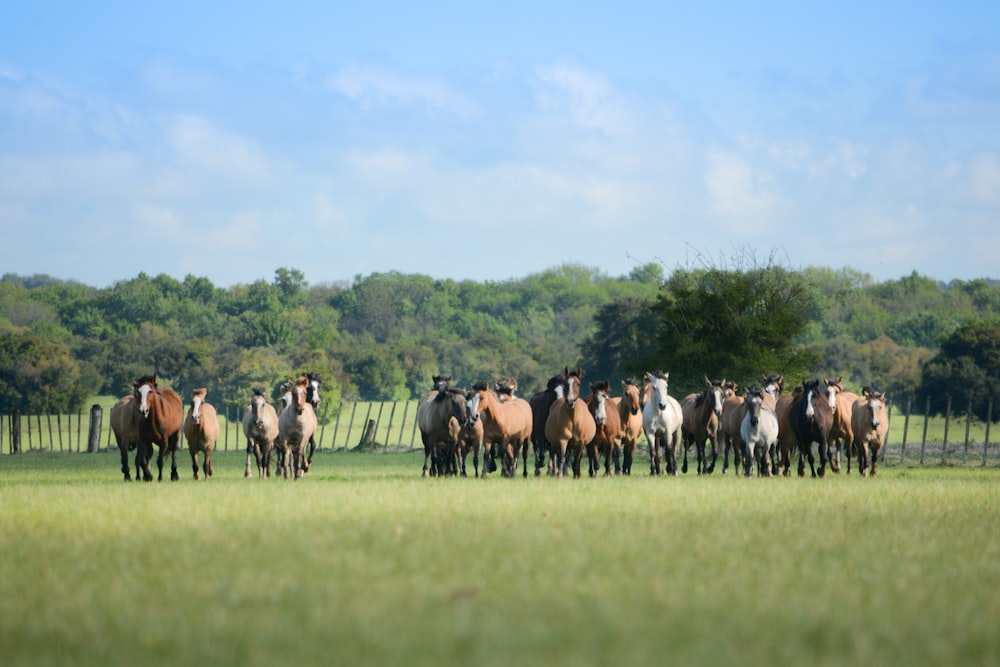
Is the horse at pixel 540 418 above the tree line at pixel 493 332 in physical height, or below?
below

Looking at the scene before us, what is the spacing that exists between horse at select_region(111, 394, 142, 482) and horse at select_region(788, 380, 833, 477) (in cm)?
1302

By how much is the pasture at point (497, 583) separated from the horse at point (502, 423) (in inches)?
363

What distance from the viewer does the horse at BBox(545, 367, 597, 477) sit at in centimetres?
2473

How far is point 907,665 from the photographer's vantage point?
19.7 feet

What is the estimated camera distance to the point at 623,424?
2798 centimetres

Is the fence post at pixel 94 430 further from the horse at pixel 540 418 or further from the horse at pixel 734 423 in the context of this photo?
the horse at pixel 734 423

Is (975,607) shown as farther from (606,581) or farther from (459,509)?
(459,509)

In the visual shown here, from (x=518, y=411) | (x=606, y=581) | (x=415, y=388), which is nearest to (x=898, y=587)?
(x=606, y=581)

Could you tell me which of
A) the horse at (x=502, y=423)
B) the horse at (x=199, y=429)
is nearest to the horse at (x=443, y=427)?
the horse at (x=502, y=423)

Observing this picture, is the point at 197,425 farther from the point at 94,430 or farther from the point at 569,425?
the point at 94,430

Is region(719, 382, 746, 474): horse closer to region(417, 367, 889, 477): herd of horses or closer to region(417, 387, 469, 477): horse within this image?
region(417, 367, 889, 477): herd of horses

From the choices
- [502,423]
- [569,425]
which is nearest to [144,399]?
[502,423]

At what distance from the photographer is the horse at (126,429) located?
23.3 meters

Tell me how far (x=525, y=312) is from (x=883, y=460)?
347 feet
